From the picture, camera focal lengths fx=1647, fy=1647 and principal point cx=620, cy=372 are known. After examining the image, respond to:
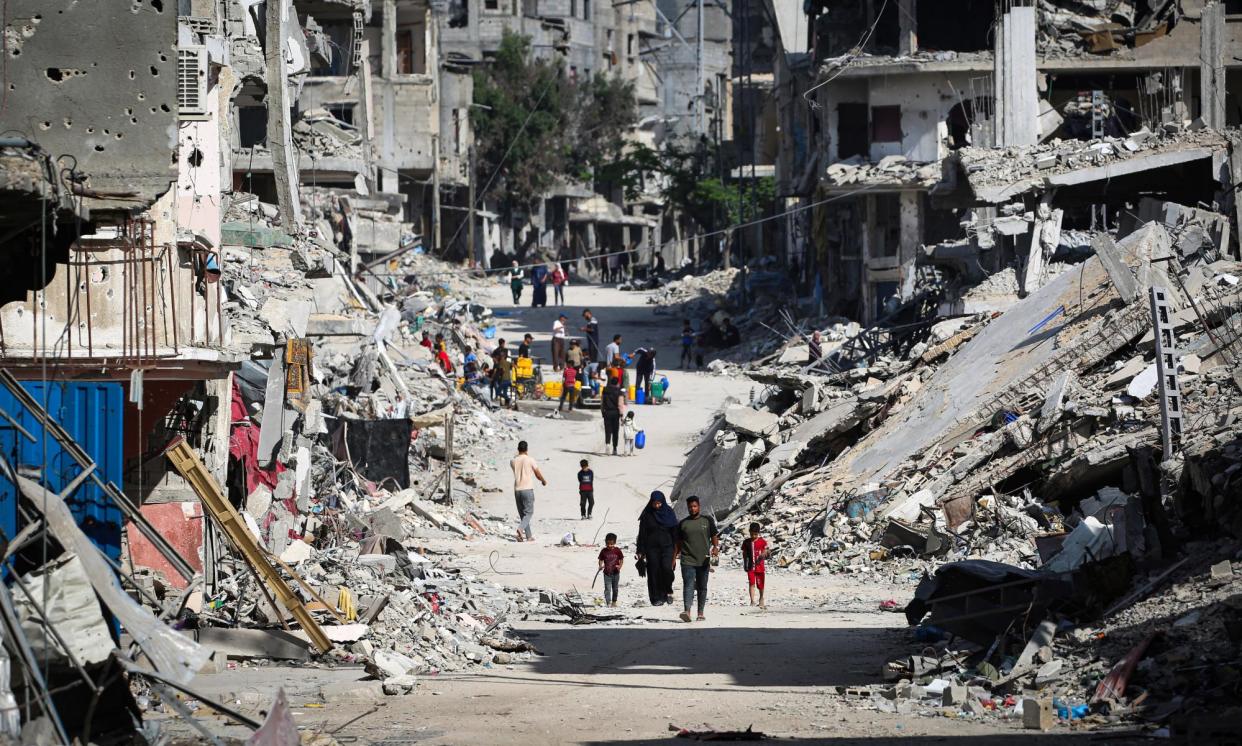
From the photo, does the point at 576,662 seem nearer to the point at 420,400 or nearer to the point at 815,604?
the point at 815,604

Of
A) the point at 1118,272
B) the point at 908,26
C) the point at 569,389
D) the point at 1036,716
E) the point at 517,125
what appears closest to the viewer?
the point at 1036,716

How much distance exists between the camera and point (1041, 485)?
1723 cm

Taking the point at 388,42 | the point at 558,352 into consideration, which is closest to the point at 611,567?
the point at 558,352

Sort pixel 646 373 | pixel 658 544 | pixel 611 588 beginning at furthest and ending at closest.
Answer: pixel 646 373 → pixel 611 588 → pixel 658 544

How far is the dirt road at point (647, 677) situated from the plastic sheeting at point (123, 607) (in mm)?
1674

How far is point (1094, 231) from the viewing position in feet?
89.1

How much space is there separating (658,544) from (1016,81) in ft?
73.5

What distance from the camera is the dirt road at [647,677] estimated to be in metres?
10.1

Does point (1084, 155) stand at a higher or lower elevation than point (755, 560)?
higher

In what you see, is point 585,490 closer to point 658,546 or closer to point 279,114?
point 658,546

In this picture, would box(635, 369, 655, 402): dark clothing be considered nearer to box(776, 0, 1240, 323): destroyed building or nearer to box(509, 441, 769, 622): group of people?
box(776, 0, 1240, 323): destroyed building

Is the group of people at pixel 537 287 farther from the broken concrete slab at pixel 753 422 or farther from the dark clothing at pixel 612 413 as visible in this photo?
the broken concrete slab at pixel 753 422

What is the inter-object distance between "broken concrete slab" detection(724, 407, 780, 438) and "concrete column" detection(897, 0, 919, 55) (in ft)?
56.0

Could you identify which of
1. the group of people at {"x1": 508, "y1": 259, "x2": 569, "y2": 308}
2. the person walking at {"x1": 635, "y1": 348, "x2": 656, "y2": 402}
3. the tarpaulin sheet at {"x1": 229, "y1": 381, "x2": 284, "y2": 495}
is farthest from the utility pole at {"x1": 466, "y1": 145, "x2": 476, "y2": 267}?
the tarpaulin sheet at {"x1": 229, "y1": 381, "x2": 284, "y2": 495}
